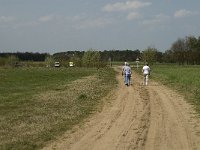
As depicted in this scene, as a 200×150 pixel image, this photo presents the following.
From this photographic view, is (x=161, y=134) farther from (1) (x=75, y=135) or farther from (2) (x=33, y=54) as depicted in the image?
(2) (x=33, y=54)

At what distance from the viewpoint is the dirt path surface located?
10906mm

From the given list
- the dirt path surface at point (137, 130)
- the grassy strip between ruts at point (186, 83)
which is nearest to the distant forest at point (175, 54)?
the grassy strip between ruts at point (186, 83)

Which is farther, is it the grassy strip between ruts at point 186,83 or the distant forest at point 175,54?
the distant forest at point 175,54

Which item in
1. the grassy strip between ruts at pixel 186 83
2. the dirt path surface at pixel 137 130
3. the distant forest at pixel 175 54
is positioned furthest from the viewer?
the distant forest at pixel 175 54

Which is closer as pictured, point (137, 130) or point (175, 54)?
point (137, 130)

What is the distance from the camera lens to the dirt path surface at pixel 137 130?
35.8 feet

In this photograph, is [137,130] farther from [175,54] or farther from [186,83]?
[175,54]

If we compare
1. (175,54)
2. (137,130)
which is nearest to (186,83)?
(137,130)

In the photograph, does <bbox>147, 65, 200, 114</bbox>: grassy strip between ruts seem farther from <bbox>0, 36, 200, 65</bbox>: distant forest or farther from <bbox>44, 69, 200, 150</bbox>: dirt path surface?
<bbox>0, 36, 200, 65</bbox>: distant forest

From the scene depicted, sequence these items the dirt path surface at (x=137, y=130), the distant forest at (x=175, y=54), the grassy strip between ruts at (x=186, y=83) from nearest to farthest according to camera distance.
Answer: the dirt path surface at (x=137, y=130) < the grassy strip between ruts at (x=186, y=83) < the distant forest at (x=175, y=54)

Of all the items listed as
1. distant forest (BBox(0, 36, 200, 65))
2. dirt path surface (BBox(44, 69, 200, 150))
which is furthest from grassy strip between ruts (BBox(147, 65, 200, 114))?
distant forest (BBox(0, 36, 200, 65))

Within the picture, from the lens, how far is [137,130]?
13078 mm

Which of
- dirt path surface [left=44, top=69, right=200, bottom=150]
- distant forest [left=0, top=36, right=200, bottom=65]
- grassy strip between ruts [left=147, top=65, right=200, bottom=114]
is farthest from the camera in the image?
distant forest [left=0, top=36, right=200, bottom=65]

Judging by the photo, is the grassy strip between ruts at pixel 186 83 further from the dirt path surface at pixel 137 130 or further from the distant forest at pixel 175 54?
the distant forest at pixel 175 54
